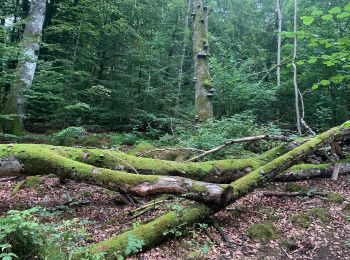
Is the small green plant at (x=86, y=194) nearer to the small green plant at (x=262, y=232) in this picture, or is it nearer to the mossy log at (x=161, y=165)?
the mossy log at (x=161, y=165)

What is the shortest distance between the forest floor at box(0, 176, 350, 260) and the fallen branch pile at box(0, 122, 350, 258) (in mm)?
324

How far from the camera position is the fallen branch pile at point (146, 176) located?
15.2ft

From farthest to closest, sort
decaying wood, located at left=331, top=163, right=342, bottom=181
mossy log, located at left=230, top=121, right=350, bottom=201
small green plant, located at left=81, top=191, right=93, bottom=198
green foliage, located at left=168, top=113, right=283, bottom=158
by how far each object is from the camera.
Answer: green foliage, located at left=168, top=113, right=283, bottom=158
decaying wood, located at left=331, top=163, right=342, bottom=181
small green plant, located at left=81, top=191, right=93, bottom=198
mossy log, located at left=230, top=121, right=350, bottom=201

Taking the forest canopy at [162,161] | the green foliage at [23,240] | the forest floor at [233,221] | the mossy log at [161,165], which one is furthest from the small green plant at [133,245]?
the mossy log at [161,165]

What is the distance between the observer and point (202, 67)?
1209 cm

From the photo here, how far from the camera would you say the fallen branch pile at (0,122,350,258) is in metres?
4.63

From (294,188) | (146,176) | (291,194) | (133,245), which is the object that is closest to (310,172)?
(294,188)

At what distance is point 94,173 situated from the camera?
17.2ft

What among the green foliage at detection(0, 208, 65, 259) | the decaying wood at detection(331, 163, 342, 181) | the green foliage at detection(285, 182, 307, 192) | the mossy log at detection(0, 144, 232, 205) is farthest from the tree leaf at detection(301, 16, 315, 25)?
the decaying wood at detection(331, 163, 342, 181)

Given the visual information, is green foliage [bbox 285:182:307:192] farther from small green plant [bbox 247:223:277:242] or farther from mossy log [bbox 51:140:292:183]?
small green plant [bbox 247:223:277:242]

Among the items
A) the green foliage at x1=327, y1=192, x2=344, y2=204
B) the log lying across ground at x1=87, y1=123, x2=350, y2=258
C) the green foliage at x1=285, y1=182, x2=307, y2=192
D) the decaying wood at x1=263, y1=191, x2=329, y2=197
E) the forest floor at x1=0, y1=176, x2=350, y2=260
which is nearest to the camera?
the log lying across ground at x1=87, y1=123, x2=350, y2=258

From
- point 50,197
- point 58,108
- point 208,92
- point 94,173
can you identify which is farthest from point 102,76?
point 94,173

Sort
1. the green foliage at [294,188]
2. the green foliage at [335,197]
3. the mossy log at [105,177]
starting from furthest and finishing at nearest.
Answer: the green foliage at [294,188] → the green foliage at [335,197] → the mossy log at [105,177]

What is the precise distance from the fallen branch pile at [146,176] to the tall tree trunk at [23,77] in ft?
18.6
